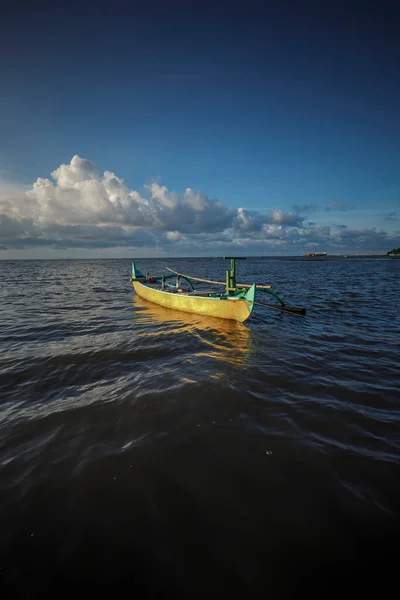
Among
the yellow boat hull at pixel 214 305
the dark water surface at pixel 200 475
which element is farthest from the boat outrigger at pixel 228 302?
the dark water surface at pixel 200 475

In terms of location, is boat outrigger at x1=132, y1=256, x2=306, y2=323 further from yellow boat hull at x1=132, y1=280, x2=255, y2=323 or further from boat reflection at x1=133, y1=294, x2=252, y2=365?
boat reflection at x1=133, y1=294, x2=252, y2=365

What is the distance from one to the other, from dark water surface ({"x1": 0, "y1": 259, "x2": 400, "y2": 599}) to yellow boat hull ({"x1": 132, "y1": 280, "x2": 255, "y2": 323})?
13.1 feet

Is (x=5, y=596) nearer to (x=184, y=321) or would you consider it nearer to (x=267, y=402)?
(x=267, y=402)

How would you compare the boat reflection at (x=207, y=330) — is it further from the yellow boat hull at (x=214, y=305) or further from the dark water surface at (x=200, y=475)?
the dark water surface at (x=200, y=475)

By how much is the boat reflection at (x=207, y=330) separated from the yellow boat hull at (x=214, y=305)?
29 centimetres

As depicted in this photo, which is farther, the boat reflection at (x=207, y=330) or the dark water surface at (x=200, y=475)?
the boat reflection at (x=207, y=330)

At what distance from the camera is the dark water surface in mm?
2479

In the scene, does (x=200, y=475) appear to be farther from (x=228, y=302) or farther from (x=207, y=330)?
(x=228, y=302)

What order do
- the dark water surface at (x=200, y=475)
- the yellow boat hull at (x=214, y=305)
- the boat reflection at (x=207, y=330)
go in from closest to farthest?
the dark water surface at (x=200, y=475)
the boat reflection at (x=207, y=330)
the yellow boat hull at (x=214, y=305)

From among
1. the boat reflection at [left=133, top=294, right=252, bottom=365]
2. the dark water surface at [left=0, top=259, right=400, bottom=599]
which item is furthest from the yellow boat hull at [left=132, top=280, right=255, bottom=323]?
the dark water surface at [left=0, top=259, right=400, bottom=599]

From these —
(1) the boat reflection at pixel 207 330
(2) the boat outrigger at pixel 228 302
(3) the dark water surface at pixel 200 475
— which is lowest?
(1) the boat reflection at pixel 207 330

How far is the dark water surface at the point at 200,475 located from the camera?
2.48 m

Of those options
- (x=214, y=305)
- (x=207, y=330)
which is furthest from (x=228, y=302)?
(x=207, y=330)

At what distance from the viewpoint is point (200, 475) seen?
11.8 ft
